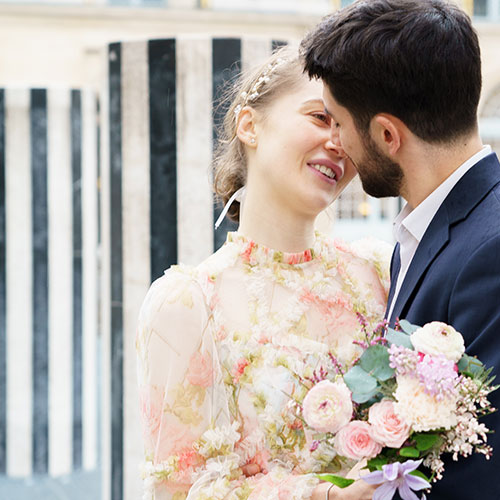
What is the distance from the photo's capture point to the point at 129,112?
11.8 ft

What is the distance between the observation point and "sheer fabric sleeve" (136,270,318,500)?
1.87 m

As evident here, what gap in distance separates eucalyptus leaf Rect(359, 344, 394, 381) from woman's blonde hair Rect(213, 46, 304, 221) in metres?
0.85

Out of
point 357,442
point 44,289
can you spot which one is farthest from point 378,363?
point 44,289

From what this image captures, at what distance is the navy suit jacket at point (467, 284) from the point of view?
1.52m

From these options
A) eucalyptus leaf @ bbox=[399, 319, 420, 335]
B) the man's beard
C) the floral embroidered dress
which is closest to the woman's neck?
the floral embroidered dress

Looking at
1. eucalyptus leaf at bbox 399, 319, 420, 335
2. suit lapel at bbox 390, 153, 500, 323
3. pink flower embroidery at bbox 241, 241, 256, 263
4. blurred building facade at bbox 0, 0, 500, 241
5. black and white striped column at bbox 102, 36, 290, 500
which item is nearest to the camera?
eucalyptus leaf at bbox 399, 319, 420, 335

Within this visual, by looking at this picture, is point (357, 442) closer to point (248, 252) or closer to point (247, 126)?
point (248, 252)

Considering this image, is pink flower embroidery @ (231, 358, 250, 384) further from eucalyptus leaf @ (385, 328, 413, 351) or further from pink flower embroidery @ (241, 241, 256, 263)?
eucalyptus leaf @ (385, 328, 413, 351)

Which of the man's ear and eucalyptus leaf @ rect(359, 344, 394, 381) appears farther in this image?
the man's ear

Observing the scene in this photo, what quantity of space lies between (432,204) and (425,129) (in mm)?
165

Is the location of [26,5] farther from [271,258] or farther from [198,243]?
[271,258]

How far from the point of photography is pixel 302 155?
2043mm

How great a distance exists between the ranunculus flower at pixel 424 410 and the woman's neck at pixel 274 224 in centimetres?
76

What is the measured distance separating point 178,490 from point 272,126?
934mm
